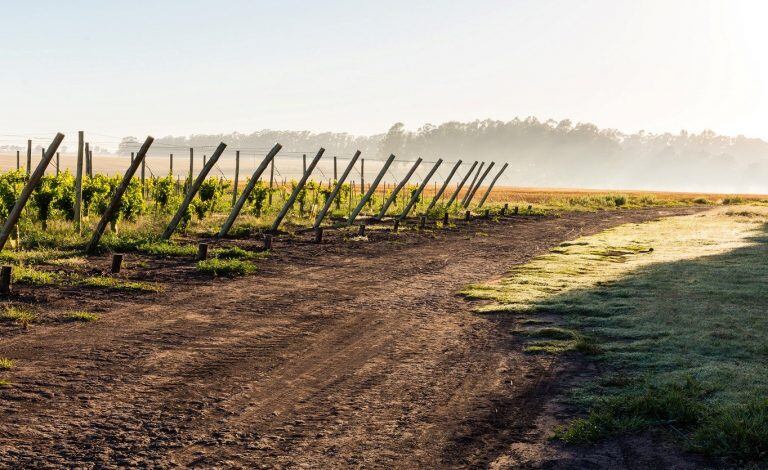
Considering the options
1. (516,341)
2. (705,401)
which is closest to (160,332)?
(516,341)

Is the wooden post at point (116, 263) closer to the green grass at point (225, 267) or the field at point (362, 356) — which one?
the field at point (362, 356)

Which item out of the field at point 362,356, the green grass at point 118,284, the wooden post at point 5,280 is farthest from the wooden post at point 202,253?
the wooden post at point 5,280

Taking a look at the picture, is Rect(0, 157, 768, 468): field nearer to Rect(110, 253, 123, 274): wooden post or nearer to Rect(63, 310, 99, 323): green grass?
Rect(63, 310, 99, 323): green grass

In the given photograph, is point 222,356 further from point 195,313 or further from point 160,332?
point 195,313

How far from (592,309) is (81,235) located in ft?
35.8

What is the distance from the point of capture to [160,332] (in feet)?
26.4

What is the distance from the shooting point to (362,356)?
24.5 feet

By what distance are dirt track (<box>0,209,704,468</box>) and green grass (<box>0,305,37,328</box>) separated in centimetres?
40

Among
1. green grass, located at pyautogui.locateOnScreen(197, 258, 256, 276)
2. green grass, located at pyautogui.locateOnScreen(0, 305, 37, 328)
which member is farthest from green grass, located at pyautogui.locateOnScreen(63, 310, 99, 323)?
green grass, located at pyautogui.locateOnScreen(197, 258, 256, 276)

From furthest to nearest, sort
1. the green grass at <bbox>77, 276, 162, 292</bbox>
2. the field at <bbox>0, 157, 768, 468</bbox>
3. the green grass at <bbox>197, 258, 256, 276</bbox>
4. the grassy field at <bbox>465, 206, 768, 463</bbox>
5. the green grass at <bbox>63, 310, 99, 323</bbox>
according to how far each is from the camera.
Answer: the green grass at <bbox>197, 258, 256, 276</bbox> → the green grass at <bbox>77, 276, 162, 292</bbox> → the green grass at <bbox>63, 310, 99, 323</bbox> → the grassy field at <bbox>465, 206, 768, 463</bbox> → the field at <bbox>0, 157, 768, 468</bbox>

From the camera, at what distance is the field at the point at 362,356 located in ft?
16.7

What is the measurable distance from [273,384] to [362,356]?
1.33 m

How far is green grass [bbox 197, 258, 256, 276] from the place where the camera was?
1248 centimetres

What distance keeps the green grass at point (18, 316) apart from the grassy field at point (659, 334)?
18.7 feet
